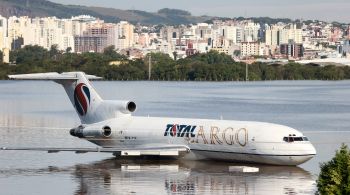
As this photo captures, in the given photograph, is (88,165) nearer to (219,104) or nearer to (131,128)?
(131,128)

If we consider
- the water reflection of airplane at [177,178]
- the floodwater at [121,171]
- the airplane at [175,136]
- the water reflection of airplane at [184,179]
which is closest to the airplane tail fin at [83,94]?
the airplane at [175,136]

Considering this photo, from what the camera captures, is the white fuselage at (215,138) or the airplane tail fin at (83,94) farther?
the airplane tail fin at (83,94)

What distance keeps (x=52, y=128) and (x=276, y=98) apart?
7414 centimetres

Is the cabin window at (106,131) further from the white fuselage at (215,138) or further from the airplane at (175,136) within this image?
the white fuselage at (215,138)

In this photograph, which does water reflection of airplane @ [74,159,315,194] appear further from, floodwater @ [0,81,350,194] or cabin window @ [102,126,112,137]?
cabin window @ [102,126,112,137]

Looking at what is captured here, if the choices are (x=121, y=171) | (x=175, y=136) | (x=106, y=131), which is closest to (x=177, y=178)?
(x=121, y=171)

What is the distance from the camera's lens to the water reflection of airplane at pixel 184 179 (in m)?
45.9

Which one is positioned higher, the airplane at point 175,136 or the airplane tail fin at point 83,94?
the airplane tail fin at point 83,94

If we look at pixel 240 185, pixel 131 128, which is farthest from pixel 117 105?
pixel 240 185

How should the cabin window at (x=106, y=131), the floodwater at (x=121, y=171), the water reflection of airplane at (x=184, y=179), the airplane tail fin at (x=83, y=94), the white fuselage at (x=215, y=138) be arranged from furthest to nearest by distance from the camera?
the airplane tail fin at (x=83, y=94)
the cabin window at (x=106, y=131)
the white fuselage at (x=215, y=138)
the floodwater at (x=121, y=171)
the water reflection of airplane at (x=184, y=179)

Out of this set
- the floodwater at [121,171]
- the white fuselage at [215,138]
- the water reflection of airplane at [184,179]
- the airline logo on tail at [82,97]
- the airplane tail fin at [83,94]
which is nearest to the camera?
the water reflection of airplane at [184,179]

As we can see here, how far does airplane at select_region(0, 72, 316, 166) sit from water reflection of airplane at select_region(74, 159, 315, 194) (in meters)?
0.62

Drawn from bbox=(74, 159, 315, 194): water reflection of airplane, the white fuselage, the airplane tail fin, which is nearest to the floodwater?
bbox=(74, 159, 315, 194): water reflection of airplane

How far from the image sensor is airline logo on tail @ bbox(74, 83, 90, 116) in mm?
58688
